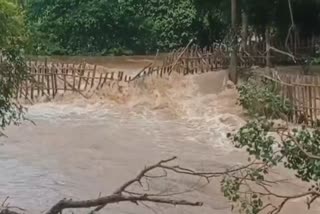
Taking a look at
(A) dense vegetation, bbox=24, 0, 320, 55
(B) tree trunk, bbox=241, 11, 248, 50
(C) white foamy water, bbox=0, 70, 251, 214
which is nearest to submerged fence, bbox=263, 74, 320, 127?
(C) white foamy water, bbox=0, 70, 251, 214

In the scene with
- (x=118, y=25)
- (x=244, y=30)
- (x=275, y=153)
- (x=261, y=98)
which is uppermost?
(x=118, y=25)

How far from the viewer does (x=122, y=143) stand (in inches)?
505

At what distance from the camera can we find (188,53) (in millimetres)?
18328

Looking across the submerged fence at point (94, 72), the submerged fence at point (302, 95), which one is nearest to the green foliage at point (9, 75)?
the submerged fence at point (302, 95)

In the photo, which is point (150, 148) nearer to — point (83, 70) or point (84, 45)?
point (83, 70)

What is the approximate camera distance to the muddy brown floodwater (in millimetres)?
9203

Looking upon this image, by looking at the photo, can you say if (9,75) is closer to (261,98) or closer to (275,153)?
(275,153)

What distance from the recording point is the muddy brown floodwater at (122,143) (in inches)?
362

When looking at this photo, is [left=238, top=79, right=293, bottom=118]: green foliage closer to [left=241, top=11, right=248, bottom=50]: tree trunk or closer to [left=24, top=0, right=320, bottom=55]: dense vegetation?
[left=241, top=11, right=248, bottom=50]: tree trunk

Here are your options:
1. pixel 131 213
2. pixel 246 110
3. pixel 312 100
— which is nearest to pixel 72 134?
pixel 246 110

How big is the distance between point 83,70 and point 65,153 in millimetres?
5574

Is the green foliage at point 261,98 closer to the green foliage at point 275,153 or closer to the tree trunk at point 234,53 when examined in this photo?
the green foliage at point 275,153

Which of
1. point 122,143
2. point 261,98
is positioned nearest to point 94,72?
point 122,143

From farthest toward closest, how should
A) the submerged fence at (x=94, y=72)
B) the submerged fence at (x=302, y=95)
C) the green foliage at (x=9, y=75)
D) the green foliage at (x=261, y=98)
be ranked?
the submerged fence at (x=94, y=72), the submerged fence at (x=302, y=95), the green foliage at (x=261, y=98), the green foliage at (x=9, y=75)
